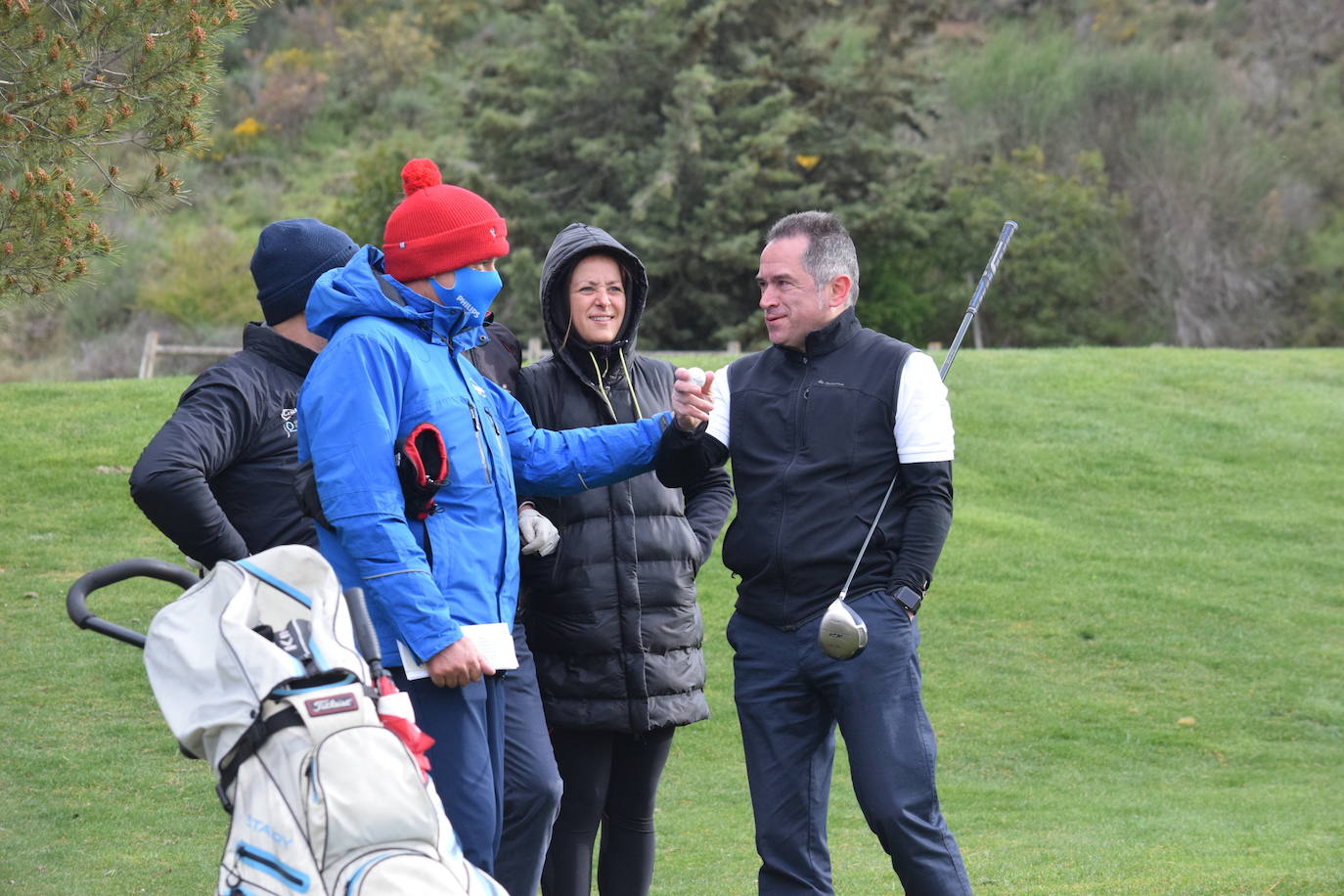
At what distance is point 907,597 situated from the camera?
435 cm

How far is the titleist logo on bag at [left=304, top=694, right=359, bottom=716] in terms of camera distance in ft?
10.0

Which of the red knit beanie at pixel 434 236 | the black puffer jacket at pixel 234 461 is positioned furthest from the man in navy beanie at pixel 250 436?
the red knit beanie at pixel 434 236

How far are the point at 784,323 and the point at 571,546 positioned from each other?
942 mm

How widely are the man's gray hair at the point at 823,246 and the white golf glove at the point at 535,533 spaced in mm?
1047

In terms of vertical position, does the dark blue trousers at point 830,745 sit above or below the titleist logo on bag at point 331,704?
below

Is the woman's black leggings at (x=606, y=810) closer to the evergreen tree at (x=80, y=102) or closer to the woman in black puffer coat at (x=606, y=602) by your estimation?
the woman in black puffer coat at (x=606, y=602)

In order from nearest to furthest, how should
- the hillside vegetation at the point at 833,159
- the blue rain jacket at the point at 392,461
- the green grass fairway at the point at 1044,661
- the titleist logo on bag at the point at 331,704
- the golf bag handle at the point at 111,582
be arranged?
the titleist logo on bag at the point at 331,704, the golf bag handle at the point at 111,582, the blue rain jacket at the point at 392,461, the green grass fairway at the point at 1044,661, the hillside vegetation at the point at 833,159

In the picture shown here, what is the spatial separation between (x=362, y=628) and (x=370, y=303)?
99 centimetres

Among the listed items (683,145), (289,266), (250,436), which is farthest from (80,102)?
(683,145)

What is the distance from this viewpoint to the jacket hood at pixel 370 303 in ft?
13.1

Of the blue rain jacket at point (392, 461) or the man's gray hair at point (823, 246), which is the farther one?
the man's gray hair at point (823, 246)

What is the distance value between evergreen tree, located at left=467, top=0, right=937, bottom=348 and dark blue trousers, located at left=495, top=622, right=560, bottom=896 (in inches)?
1047

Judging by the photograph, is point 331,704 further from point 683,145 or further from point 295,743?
point 683,145

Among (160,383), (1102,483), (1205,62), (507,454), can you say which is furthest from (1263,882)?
(1205,62)
